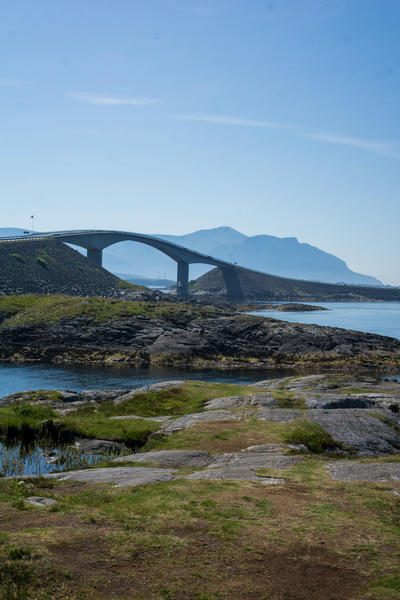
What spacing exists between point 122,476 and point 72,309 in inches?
3067

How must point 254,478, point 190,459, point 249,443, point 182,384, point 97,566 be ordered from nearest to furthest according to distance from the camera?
1. point 97,566
2. point 254,478
3. point 190,459
4. point 249,443
5. point 182,384

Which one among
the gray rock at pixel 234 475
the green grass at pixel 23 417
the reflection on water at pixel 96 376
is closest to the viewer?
the gray rock at pixel 234 475

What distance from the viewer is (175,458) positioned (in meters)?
23.6

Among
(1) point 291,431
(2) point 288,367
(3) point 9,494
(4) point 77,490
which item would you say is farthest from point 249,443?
(2) point 288,367

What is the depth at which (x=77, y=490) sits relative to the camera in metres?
18.0

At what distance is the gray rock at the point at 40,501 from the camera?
16009 millimetres

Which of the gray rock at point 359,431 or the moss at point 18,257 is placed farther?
the moss at point 18,257

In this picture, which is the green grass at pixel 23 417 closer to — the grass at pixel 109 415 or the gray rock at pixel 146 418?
the grass at pixel 109 415

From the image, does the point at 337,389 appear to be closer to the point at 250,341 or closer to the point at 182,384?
the point at 182,384

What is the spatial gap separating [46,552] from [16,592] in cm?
160

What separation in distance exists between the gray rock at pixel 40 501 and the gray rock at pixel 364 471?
1050 centimetres

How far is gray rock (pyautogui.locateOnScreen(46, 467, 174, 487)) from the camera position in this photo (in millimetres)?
19000

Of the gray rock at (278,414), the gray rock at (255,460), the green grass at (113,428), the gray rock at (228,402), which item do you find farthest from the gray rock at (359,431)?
the green grass at (113,428)

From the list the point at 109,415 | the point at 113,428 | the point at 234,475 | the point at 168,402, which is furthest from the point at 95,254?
the point at 234,475
